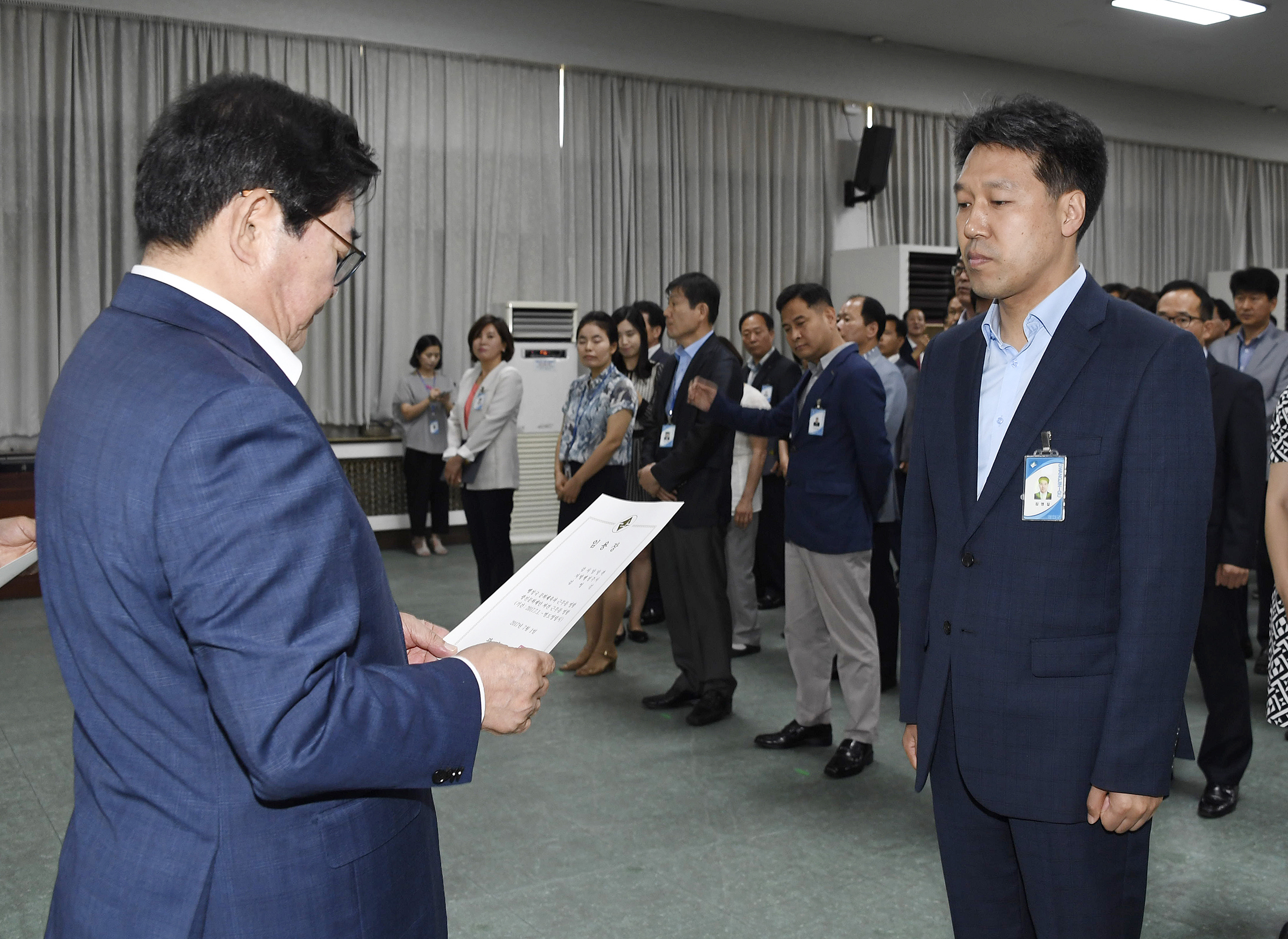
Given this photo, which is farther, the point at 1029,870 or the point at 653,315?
the point at 653,315

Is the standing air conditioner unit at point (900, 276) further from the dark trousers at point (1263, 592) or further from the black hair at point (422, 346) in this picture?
the dark trousers at point (1263, 592)

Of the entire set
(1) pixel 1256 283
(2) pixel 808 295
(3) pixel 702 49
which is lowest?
(2) pixel 808 295

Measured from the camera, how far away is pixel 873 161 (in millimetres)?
9461

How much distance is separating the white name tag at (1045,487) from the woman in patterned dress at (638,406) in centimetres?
292

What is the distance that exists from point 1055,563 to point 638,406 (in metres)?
3.43

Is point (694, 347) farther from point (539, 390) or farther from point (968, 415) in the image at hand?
point (539, 390)

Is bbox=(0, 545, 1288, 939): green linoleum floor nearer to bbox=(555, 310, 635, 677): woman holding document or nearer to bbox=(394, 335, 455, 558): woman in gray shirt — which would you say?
bbox=(555, 310, 635, 677): woman holding document

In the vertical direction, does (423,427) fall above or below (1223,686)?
→ above

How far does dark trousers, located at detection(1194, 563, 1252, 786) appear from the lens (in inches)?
125

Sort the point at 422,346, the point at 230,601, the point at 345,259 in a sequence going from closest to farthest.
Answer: the point at 230,601 → the point at 345,259 → the point at 422,346

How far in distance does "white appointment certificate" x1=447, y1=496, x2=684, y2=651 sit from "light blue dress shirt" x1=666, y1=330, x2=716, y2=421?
2617 mm

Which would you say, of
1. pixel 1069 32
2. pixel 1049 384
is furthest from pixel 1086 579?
pixel 1069 32

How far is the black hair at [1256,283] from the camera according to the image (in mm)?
5156

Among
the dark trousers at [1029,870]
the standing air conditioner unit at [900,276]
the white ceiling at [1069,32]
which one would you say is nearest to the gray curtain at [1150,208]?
the standing air conditioner unit at [900,276]
